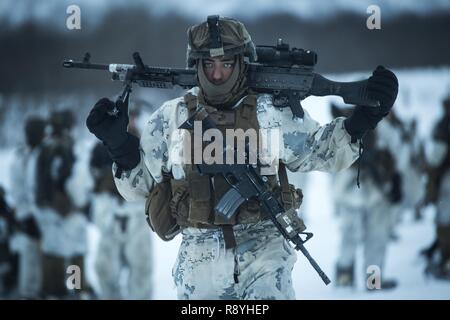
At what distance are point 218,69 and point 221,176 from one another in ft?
1.72

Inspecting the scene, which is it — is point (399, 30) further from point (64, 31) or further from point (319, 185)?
point (64, 31)

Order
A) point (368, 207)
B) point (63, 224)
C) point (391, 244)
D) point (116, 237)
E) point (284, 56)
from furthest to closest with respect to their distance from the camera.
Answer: point (391, 244), point (368, 207), point (63, 224), point (116, 237), point (284, 56)

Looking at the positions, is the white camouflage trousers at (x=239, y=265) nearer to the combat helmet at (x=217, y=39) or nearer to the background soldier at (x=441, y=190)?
the combat helmet at (x=217, y=39)

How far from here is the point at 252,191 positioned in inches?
219

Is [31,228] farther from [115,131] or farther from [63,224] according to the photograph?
[115,131]

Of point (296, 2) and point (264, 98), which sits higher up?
point (296, 2)

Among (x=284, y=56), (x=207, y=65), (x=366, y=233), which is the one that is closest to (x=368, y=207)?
(x=366, y=233)

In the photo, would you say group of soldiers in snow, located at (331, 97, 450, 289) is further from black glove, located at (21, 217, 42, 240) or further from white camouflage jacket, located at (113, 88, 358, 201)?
white camouflage jacket, located at (113, 88, 358, 201)

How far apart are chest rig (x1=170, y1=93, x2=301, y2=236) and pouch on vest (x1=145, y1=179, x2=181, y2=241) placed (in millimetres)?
42

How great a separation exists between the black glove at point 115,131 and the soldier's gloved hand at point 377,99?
1.07 m

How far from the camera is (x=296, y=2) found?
18625 mm

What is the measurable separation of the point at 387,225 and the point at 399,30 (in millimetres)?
8835
